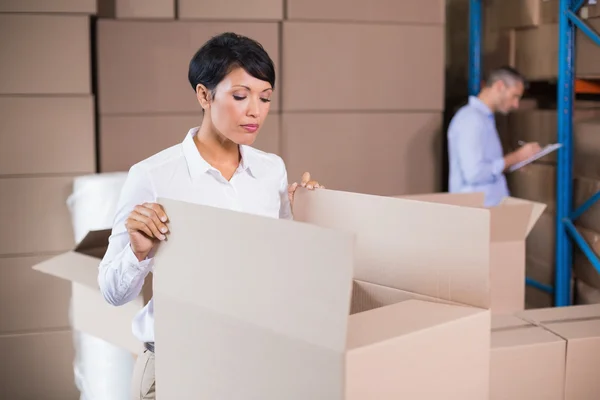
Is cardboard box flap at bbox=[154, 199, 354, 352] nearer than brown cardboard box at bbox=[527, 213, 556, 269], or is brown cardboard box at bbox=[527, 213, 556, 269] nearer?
cardboard box flap at bbox=[154, 199, 354, 352]

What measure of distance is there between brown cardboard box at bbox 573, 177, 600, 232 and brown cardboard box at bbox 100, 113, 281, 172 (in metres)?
1.53

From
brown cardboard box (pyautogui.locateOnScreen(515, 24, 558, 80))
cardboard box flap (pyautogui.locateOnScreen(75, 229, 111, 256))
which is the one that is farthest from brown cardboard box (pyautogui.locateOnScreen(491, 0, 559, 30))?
cardboard box flap (pyautogui.locateOnScreen(75, 229, 111, 256))

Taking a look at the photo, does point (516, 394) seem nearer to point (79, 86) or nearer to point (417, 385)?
point (417, 385)

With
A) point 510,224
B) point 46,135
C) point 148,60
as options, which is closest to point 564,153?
point 510,224

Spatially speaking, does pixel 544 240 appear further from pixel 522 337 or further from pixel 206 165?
pixel 206 165

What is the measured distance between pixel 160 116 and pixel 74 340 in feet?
2.92

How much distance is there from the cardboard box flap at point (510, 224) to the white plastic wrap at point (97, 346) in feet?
4.11

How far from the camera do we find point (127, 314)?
1.96 metres

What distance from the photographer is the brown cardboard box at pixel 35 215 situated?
2846 millimetres

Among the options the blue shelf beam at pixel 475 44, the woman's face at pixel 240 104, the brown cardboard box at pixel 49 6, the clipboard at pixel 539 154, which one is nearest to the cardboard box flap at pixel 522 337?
the woman's face at pixel 240 104

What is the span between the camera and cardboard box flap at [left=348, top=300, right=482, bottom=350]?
100cm

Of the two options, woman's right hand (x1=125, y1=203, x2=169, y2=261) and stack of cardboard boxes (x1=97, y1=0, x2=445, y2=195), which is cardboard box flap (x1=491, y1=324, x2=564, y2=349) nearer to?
woman's right hand (x1=125, y1=203, x2=169, y2=261)

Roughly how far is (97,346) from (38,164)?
0.71m

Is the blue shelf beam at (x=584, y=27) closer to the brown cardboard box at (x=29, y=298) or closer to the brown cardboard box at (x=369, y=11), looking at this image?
the brown cardboard box at (x=369, y=11)
